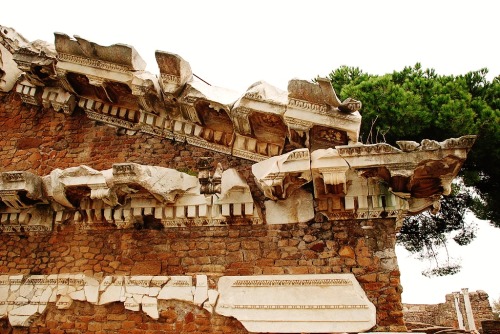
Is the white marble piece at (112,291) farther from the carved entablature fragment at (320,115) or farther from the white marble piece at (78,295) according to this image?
the carved entablature fragment at (320,115)

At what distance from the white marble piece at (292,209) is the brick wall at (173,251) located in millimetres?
80

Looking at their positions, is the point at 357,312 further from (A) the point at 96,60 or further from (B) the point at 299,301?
(A) the point at 96,60

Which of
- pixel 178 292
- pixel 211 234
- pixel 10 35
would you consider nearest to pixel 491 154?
pixel 211 234

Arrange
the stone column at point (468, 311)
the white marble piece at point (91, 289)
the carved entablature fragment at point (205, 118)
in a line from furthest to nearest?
1. the stone column at point (468, 311)
2. the carved entablature fragment at point (205, 118)
3. the white marble piece at point (91, 289)

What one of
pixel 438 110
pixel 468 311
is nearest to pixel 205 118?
pixel 438 110

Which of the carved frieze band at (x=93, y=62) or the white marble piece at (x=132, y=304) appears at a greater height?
the carved frieze band at (x=93, y=62)

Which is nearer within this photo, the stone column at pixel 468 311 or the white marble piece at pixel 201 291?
the white marble piece at pixel 201 291

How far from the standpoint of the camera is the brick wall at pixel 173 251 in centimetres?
414

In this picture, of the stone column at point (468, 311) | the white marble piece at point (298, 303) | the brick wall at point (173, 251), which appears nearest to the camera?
the white marble piece at point (298, 303)


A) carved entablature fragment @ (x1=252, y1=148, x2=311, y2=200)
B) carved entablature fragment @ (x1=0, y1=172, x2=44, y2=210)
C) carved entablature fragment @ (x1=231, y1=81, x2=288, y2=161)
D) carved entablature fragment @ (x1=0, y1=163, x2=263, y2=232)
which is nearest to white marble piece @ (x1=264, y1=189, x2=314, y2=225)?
carved entablature fragment @ (x1=0, y1=163, x2=263, y2=232)

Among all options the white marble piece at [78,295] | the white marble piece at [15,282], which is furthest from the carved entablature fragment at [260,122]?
the white marble piece at [15,282]

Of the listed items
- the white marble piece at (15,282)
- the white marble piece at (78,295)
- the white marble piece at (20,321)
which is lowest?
the white marble piece at (20,321)

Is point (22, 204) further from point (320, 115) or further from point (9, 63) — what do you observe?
point (320, 115)

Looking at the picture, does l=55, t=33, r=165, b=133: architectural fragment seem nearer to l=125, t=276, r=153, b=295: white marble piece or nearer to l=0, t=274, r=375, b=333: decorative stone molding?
l=125, t=276, r=153, b=295: white marble piece
